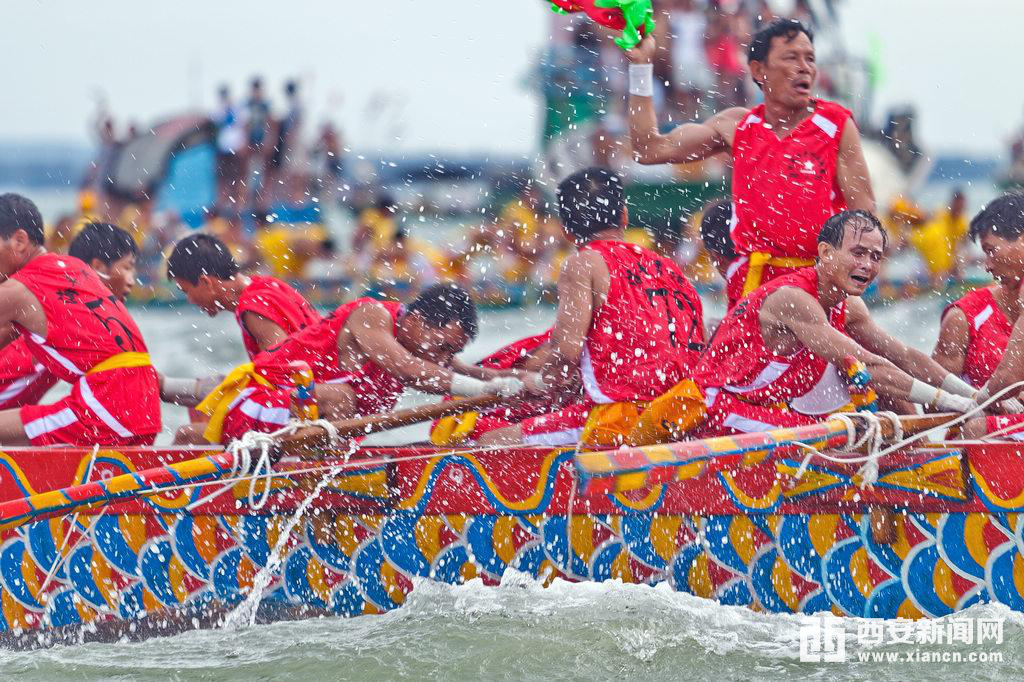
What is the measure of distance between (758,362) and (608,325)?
60 centimetres

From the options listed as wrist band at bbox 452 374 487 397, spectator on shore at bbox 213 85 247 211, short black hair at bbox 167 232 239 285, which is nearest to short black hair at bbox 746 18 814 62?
Answer: wrist band at bbox 452 374 487 397

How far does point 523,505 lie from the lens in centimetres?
493

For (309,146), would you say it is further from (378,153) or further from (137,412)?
(137,412)

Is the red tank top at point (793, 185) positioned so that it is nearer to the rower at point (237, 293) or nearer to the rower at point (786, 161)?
the rower at point (786, 161)

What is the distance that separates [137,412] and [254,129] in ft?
52.5

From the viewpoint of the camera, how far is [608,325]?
16.8 feet

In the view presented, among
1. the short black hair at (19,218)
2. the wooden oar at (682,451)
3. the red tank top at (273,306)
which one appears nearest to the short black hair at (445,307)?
the red tank top at (273,306)

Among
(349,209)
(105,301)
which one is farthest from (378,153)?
(105,301)

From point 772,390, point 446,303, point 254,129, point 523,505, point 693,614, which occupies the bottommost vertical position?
point 693,614

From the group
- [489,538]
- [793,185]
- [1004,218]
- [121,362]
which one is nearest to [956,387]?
[1004,218]

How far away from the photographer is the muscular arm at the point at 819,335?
15.5 ft

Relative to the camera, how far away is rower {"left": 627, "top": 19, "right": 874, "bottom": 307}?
5.45 m

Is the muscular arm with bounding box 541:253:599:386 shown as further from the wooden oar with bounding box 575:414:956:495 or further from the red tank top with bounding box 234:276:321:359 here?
the red tank top with bounding box 234:276:321:359
